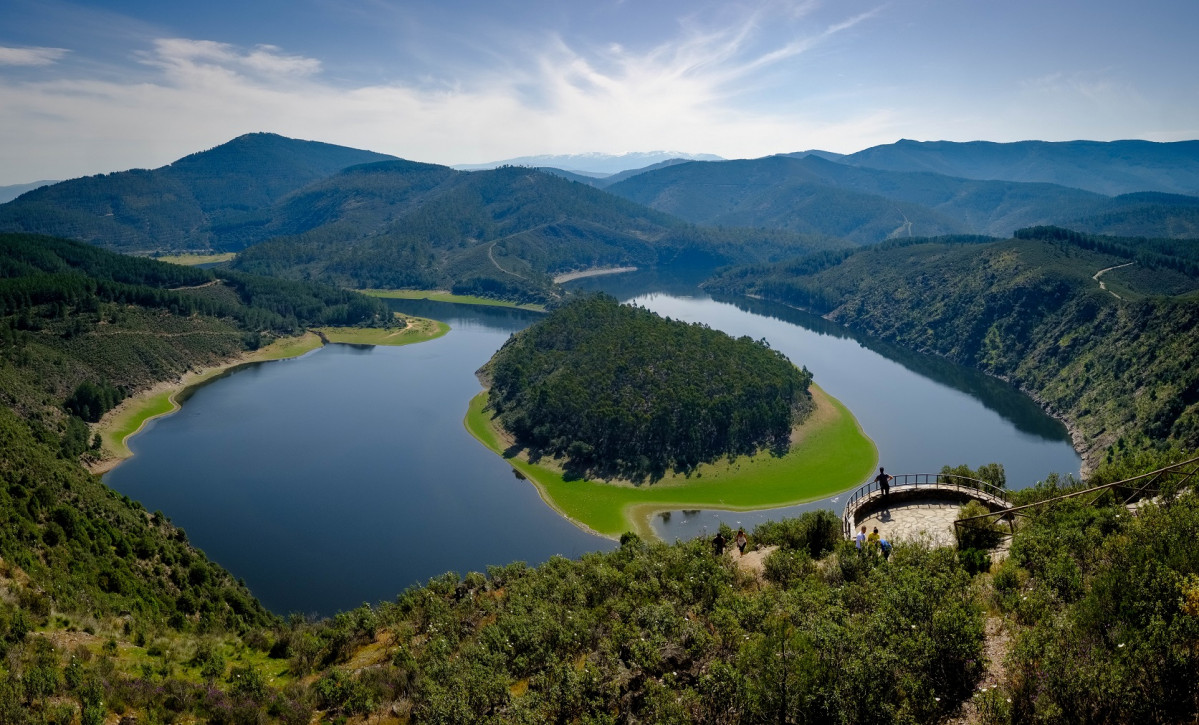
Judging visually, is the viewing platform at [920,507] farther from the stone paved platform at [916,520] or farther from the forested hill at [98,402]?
the forested hill at [98,402]

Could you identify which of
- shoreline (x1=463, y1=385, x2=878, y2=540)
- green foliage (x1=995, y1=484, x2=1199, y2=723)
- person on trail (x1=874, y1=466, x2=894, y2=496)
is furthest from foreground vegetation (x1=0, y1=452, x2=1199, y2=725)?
shoreline (x1=463, y1=385, x2=878, y2=540)

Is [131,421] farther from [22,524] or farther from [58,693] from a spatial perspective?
[58,693]

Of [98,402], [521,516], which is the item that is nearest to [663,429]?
[521,516]

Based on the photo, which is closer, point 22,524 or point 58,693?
point 58,693

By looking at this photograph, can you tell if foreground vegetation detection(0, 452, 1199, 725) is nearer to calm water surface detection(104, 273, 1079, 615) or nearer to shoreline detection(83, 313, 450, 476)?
calm water surface detection(104, 273, 1079, 615)

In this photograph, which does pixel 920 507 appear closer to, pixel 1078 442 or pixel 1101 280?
pixel 1078 442

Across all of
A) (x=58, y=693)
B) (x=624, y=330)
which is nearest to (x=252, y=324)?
(x=624, y=330)
